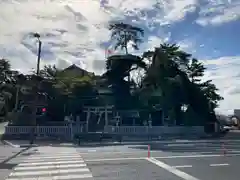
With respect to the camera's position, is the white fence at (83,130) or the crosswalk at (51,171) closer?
the crosswalk at (51,171)

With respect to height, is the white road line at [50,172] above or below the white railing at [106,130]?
below

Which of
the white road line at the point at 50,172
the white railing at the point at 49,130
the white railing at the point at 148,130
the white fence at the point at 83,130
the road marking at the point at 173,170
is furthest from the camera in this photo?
the white railing at the point at 148,130

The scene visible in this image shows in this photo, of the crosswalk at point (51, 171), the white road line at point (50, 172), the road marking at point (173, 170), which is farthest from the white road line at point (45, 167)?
the road marking at point (173, 170)

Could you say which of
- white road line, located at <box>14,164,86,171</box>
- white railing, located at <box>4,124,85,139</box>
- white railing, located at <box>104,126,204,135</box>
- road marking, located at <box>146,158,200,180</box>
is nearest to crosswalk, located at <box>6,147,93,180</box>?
white road line, located at <box>14,164,86,171</box>

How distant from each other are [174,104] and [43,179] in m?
28.9

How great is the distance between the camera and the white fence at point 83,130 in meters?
29.3

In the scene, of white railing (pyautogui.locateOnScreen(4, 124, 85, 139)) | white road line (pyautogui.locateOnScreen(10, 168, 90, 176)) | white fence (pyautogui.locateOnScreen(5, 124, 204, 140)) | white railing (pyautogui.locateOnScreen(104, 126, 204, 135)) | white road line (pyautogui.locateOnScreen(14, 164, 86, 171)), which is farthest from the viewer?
white railing (pyautogui.locateOnScreen(104, 126, 204, 135))

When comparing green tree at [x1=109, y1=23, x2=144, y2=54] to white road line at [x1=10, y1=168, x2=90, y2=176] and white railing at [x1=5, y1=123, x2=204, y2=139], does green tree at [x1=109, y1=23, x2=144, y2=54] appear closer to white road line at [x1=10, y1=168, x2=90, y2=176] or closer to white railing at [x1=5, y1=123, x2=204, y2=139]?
white railing at [x1=5, y1=123, x2=204, y2=139]

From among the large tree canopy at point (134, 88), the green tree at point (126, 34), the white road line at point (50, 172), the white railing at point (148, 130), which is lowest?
the white road line at point (50, 172)

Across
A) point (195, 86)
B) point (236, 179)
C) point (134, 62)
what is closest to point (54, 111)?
point (134, 62)

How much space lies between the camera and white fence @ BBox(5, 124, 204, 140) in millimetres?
29328

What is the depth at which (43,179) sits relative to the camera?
977cm

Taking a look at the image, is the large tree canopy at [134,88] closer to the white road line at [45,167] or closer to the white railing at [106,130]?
the white railing at [106,130]

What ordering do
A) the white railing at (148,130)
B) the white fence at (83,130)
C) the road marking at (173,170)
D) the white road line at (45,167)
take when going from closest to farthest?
the road marking at (173,170)
the white road line at (45,167)
the white fence at (83,130)
the white railing at (148,130)
